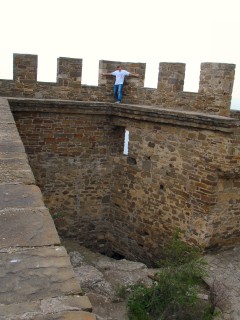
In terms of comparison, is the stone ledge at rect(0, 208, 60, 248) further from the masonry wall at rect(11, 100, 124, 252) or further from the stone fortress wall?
the masonry wall at rect(11, 100, 124, 252)

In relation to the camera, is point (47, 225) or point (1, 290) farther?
point (47, 225)

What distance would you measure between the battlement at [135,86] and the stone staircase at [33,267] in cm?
615

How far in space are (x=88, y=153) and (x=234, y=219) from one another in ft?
11.8

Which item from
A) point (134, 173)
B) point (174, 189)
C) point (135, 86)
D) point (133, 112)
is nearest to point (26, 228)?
point (174, 189)

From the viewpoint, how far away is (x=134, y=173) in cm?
924

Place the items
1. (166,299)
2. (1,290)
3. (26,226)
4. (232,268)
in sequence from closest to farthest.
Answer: (1,290), (26,226), (166,299), (232,268)

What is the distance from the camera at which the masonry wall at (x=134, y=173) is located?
299 inches

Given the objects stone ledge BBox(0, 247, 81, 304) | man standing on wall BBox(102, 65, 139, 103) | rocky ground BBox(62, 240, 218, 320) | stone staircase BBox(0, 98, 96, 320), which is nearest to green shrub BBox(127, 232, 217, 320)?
rocky ground BBox(62, 240, 218, 320)

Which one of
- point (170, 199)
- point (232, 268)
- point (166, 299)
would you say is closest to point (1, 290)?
point (166, 299)

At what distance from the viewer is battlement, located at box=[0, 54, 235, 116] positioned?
814 centimetres

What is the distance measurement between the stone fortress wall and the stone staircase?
5302 millimetres

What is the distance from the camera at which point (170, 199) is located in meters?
8.41

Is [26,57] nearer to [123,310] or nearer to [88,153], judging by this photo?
[88,153]

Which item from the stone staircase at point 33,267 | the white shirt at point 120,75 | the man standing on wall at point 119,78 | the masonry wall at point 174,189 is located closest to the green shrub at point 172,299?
the masonry wall at point 174,189
